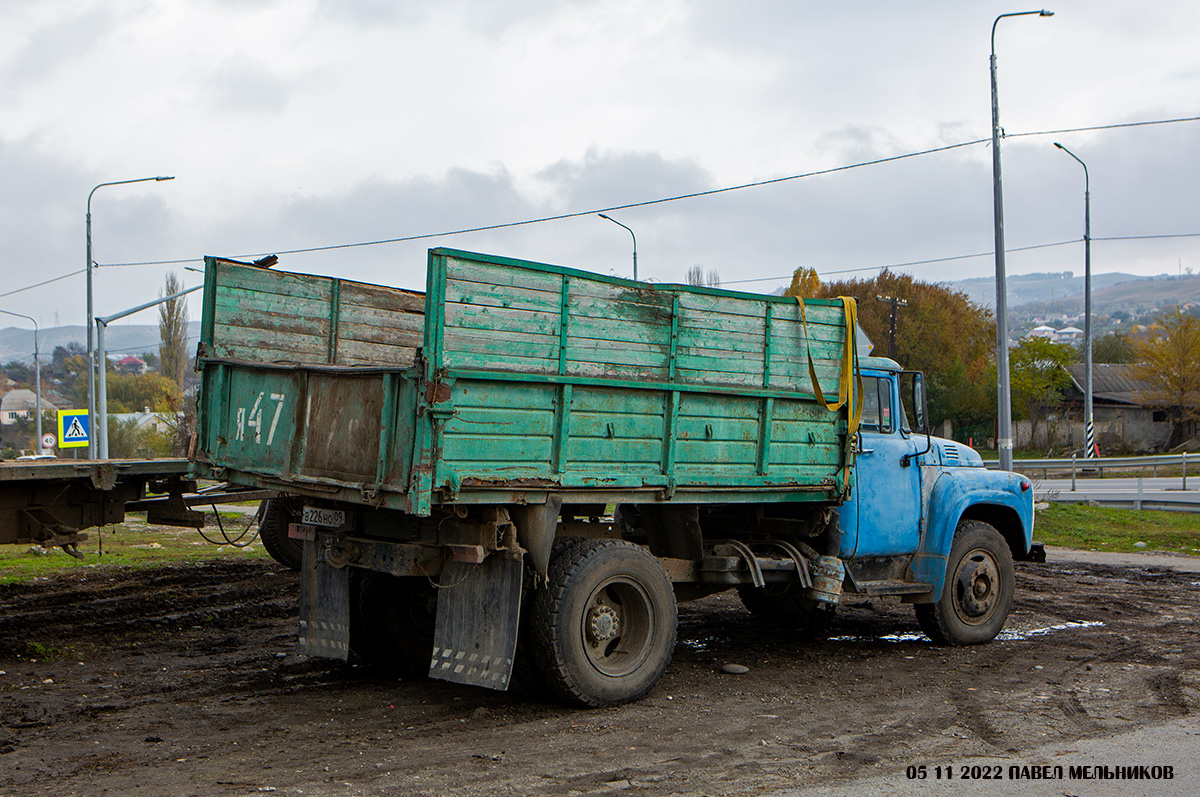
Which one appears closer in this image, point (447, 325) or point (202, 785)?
point (202, 785)

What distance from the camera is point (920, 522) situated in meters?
8.80

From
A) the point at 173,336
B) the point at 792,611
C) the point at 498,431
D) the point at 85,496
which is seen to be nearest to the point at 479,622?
the point at 498,431

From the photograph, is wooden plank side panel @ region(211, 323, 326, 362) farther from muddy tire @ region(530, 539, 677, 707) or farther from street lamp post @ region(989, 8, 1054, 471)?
street lamp post @ region(989, 8, 1054, 471)

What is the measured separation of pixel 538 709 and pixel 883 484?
3451 mm

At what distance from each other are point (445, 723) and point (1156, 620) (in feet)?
24.6

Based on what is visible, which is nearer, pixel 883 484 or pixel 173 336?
pixel 883 484

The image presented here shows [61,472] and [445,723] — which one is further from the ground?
[61,472]

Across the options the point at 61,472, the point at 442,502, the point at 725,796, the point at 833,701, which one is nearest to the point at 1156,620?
the point at 833,701

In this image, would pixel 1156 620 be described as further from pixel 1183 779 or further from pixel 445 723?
pixel 445 723

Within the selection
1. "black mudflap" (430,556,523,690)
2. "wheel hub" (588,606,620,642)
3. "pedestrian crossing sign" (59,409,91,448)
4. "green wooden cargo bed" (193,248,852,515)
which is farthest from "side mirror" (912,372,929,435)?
"pedestrian crossing sign" (59,409,91,448)

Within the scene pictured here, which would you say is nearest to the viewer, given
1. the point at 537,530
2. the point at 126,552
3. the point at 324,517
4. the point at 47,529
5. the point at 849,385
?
the point at 537,530

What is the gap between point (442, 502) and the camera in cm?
603

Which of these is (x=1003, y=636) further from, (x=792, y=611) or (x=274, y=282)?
(x=274, y=282)

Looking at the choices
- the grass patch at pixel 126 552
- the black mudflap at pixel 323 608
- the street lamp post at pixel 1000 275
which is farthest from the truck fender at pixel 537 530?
the street lamp post at pixel 1000 275
